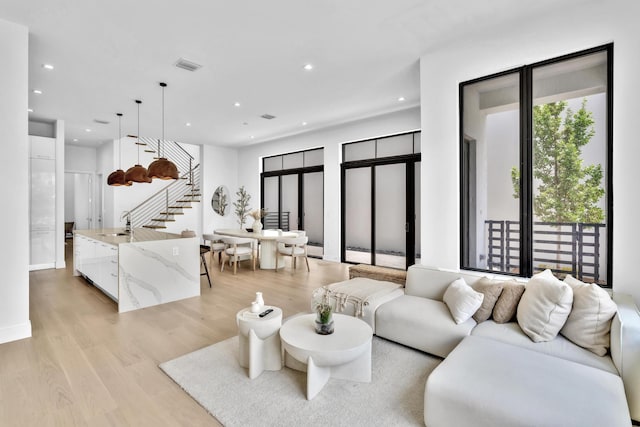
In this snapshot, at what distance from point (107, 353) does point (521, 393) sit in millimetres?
3212

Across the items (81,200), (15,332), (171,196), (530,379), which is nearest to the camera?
(530,379)

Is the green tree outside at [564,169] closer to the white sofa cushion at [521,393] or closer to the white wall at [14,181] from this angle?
the white sofa cushion at [521,393]

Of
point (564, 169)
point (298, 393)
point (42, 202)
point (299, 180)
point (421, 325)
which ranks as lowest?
point (298, 393)

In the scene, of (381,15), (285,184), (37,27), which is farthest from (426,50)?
(285,184)

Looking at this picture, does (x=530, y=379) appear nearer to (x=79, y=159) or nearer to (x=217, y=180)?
(x=217, y=180)

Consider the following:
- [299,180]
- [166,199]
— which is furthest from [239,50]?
[166,199]

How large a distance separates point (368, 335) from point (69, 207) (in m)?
12.8

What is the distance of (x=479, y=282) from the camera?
308 centimetres

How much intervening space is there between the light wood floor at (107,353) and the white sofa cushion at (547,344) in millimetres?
2129

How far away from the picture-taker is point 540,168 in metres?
3.43

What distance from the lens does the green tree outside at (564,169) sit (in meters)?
3.17

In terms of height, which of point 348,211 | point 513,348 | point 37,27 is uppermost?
point 37,27

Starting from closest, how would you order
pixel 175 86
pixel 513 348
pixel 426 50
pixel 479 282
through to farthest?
1. pixel 513 348
2. pixel 479 282
3. pixel 426 50
4. pixel 175 86

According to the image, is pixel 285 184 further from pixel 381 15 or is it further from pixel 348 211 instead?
pixel 381 15
